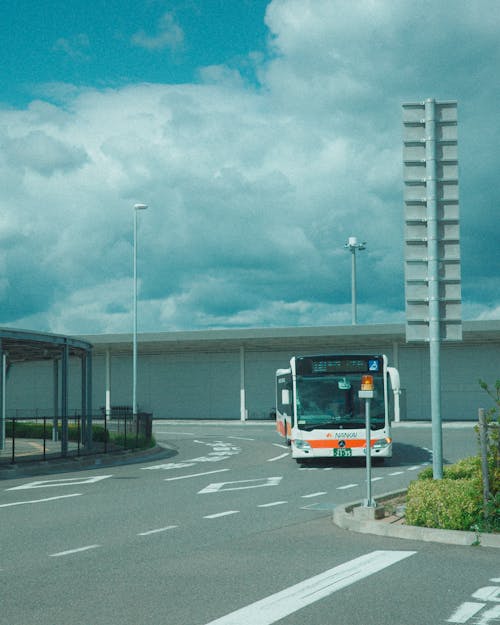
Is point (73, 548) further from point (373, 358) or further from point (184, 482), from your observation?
point (373, 358)

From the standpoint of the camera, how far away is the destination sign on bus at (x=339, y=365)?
74.8 ft

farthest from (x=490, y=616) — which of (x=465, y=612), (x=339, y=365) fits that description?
(x=339, y=365)

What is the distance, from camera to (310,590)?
757 cm

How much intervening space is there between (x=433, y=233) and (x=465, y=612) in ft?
23.8

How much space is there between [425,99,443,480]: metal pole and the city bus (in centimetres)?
858

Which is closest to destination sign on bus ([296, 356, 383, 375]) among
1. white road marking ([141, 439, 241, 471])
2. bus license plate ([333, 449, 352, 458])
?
bus license plate ([333, 449, 352, 458])

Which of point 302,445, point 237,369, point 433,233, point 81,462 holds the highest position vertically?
point 433,233

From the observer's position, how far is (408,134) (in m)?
13.5

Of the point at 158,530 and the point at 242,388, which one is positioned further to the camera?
the point at 242,388

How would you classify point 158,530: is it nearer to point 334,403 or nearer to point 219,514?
point 219,514

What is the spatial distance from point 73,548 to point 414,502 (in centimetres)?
408

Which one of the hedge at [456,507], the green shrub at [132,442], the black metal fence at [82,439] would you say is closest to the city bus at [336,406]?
the black metal fence at [82,439]

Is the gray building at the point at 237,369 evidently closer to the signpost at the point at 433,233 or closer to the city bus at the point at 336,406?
the city bus at the point at 336,406

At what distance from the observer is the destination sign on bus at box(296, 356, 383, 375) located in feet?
74.8
